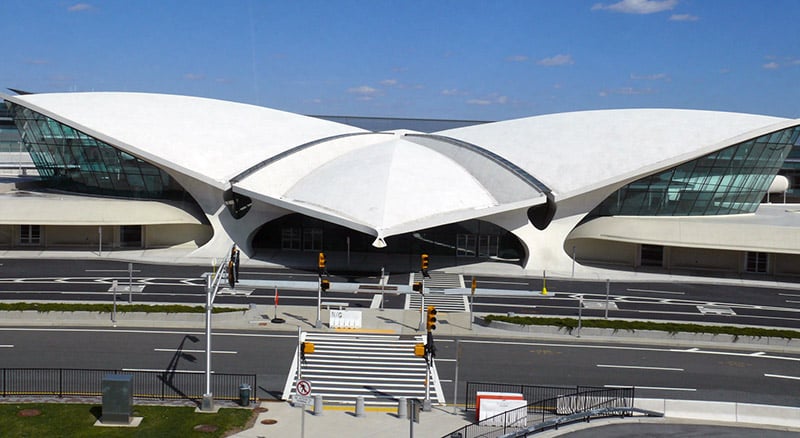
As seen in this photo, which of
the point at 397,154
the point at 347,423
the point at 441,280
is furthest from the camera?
the point at 397,154

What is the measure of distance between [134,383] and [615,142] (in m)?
37.0

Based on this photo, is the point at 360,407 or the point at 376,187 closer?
the point at 360,407

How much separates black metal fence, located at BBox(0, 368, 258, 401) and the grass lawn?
1.29 meters

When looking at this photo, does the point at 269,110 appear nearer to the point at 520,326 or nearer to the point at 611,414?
the point at 520,326

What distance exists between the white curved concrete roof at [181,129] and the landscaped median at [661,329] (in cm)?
2334

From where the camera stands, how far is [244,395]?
86.1 ft

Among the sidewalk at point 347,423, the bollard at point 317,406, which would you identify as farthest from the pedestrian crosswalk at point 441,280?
the bollard at point 317,406

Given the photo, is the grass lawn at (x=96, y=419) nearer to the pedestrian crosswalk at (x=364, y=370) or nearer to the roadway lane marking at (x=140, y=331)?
the pedestrian crosswalk at (x=364, y=370)

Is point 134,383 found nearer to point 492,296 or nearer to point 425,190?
point 492,296

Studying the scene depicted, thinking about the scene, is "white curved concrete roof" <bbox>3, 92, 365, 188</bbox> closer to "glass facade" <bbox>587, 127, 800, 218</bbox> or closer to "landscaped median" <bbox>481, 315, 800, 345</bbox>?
"glass facade" <bbox>587, 127, 800, 218</bbox>

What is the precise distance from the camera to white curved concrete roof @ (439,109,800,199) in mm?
53062

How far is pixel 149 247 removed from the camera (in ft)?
191

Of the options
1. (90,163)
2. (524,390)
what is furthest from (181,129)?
(524,390)

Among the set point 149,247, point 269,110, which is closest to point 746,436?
point 149,247
